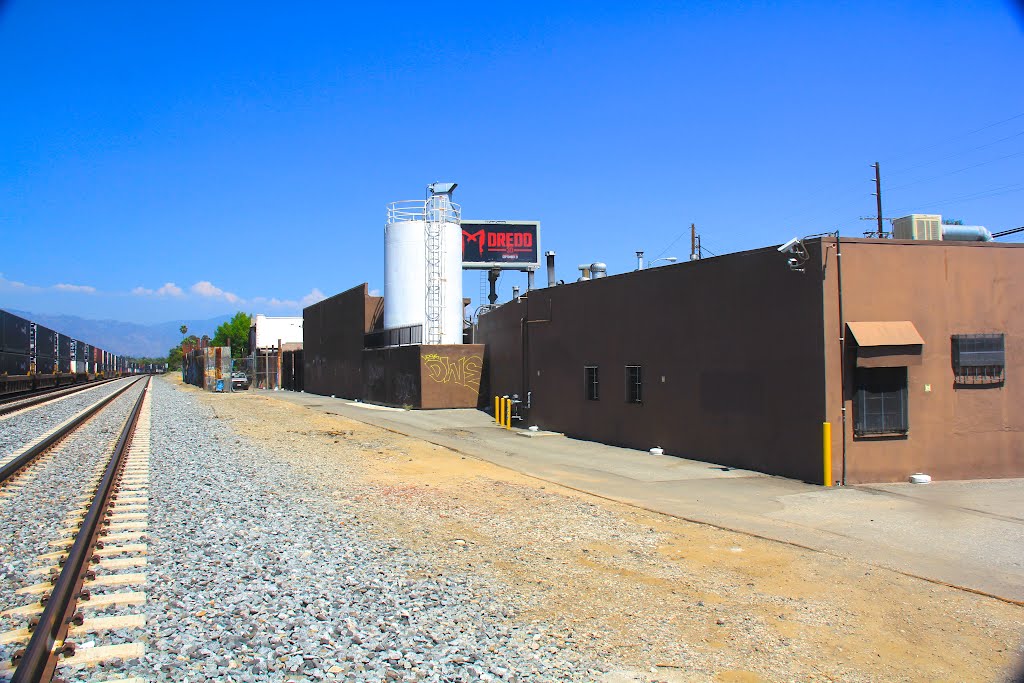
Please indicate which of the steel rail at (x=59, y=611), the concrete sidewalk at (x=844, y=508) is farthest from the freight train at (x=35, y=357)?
the steel rail at (x=59, y=611)

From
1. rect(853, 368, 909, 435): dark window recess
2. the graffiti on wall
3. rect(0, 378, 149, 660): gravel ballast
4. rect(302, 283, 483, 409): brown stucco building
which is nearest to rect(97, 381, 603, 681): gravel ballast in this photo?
rect(0, 378, 149, 660): gravel ballast

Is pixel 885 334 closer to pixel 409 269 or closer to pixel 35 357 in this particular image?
pixel 409 269

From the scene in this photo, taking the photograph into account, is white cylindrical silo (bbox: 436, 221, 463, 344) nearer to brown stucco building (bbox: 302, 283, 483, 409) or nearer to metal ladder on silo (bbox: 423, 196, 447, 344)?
metal ladder on silo (bbox: 423, 196, 447, 344)

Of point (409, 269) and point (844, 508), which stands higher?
point (409, 269)

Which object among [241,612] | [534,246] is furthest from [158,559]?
[534,246]

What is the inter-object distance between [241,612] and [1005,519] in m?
9.55

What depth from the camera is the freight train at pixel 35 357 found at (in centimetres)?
3684

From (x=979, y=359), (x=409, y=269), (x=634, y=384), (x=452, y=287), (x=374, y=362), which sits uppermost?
(x=409, y=269)

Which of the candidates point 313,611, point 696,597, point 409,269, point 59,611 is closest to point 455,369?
point 409,269

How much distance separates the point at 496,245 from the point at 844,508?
3270cm

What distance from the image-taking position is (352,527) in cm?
926

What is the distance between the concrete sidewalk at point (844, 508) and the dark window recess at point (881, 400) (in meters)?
1.03

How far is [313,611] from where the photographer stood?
6.09m

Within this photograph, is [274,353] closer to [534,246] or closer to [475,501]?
[534,246]
